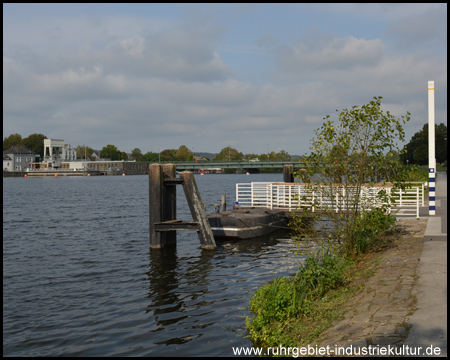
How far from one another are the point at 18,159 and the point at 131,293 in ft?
618

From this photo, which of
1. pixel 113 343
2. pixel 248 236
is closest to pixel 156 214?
pixel 248 236

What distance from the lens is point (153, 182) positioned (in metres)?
18.3

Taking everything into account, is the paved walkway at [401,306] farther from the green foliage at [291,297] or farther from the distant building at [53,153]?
the distant building at [53,153]

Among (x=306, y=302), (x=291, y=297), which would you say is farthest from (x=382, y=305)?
(x=291, y=297)

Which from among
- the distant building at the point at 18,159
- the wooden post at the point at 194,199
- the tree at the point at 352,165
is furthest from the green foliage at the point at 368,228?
the distant building at the point at 18,159

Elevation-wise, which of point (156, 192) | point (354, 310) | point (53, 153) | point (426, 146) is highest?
point (53, 153)

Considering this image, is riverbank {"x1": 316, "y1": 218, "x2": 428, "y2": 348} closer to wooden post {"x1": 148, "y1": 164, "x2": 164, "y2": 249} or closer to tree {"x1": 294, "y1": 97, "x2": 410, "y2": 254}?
tree {"x1": 294, "y1": 97, "x2": 410, "y2": 254}

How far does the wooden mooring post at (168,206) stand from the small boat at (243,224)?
2100 millimetres

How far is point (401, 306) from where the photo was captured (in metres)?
7.60

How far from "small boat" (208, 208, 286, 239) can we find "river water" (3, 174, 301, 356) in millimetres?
411

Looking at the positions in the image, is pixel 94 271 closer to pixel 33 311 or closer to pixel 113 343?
pixel 33 311

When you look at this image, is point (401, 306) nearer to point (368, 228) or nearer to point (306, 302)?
point (306, 302)

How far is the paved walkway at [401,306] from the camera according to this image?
6.31 m

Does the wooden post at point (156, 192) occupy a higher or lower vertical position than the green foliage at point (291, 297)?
higher
